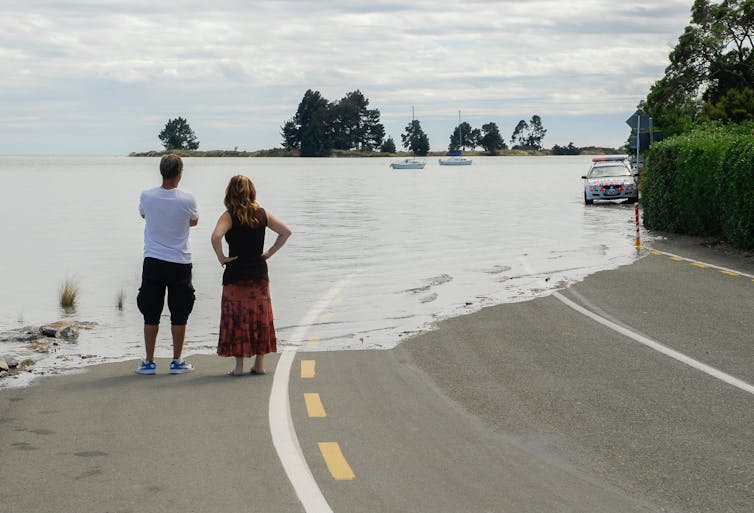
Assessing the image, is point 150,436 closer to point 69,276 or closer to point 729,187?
point 69,276

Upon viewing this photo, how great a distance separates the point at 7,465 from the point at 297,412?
7.46 feet

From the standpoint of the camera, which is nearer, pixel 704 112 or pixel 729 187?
pixel 729 187

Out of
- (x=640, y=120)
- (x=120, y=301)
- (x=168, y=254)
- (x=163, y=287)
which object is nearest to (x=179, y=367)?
(x=163, y=287)

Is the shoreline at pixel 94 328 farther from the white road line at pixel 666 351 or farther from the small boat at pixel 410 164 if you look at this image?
the small boat at pixel 410 164

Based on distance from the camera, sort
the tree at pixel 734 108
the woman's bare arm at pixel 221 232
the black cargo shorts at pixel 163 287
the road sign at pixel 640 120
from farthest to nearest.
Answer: the tree at pixel 734 108 < the road sign at pixel 640 120 < the black cargo shorts at pixel 163 287 < the woman's bare arm at pixel 221 232

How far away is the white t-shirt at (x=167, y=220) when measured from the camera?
9781 mm

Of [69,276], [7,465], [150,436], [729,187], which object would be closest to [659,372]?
[150,436]

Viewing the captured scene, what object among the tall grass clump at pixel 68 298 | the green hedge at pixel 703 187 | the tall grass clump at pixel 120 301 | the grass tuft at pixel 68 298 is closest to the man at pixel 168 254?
the tall grass clump at pixel 120 301

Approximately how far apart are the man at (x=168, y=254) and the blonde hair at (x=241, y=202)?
0.51 meters

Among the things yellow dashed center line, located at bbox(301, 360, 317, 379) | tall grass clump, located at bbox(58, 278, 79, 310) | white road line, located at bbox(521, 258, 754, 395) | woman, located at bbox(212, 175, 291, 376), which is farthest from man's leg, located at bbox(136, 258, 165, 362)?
tall grass clump, located at bbox(58, 278, 79, 310)

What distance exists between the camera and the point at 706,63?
60250mm

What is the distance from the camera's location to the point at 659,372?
9.63 meters

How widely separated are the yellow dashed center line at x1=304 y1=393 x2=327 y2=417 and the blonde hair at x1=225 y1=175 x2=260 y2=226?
5.69 feet

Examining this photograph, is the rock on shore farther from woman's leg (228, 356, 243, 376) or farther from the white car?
the white car
